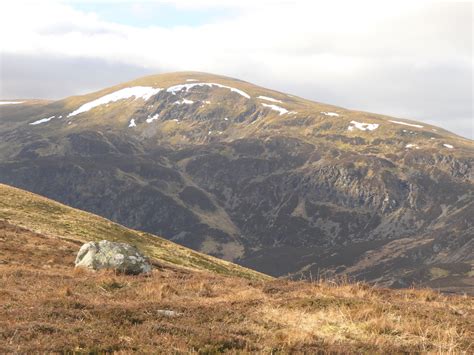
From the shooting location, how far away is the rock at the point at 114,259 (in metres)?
31.6

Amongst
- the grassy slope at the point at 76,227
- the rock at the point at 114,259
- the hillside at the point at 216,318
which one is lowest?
the grassy slope at the point at 76,227

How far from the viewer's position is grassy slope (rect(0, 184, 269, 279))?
52062mm

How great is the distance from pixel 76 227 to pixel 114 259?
27.8m

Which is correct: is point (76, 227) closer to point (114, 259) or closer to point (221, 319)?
point (114, 259)

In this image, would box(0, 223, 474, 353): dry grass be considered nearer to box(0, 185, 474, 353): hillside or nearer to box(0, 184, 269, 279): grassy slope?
box(0, 185, 474, 353): hillside

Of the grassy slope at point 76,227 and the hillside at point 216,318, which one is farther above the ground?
the hillside at point 216,318

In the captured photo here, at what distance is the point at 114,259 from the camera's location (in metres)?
31.8

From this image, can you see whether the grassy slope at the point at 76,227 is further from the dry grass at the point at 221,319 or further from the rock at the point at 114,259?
the dry grass at the point at 221,319

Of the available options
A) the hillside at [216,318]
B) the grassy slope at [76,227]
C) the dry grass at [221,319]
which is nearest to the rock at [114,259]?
the hillside at [216,318]

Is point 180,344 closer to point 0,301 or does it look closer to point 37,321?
point 37,321

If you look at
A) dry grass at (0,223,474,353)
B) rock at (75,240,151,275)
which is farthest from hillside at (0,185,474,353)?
rock at (75,240,151,275)

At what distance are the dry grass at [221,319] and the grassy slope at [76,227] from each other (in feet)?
98.4

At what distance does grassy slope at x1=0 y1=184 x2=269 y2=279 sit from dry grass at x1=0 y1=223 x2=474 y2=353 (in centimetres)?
2999

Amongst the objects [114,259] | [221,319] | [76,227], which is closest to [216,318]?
[221,319]
